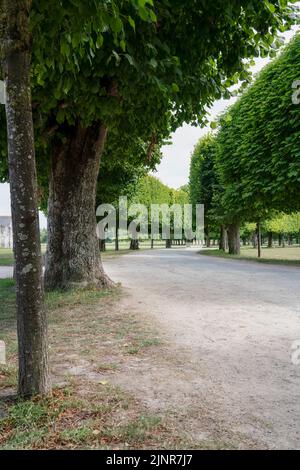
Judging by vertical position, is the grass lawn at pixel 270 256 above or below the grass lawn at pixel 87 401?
below

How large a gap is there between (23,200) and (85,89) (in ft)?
15.1

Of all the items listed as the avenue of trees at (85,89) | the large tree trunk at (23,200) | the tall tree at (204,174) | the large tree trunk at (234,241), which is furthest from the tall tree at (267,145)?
the large tree trunk at (23,200)

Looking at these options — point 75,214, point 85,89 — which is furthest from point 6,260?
point 85,89

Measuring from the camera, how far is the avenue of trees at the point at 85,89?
3.54m

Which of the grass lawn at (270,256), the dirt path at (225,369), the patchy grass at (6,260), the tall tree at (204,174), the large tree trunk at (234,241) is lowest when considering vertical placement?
the grass lawn at (270,256)

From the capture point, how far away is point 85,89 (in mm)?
7391

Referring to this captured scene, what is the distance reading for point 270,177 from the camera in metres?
19.8

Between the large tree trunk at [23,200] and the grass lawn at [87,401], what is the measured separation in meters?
0.35

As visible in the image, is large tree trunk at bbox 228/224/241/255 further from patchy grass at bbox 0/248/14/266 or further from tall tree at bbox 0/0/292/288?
tall tree at bbox 0/0/292/288

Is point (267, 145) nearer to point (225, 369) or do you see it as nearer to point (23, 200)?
point (225, 369)

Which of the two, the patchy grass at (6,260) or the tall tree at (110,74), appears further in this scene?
the patchy grass at (6,260)

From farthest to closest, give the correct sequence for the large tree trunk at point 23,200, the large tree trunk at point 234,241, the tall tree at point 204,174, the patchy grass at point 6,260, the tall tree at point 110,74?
the tall tree at point 204,174
the large tree trunk at point 234,241
the patchy grass at point 6,260
the tall tree at point 110,74
the large tree trunk at point 23,200

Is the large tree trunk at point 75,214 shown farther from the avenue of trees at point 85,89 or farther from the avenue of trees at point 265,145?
the avenue of trees at point 265,145

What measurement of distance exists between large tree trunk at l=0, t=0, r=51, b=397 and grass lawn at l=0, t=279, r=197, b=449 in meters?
0.35
